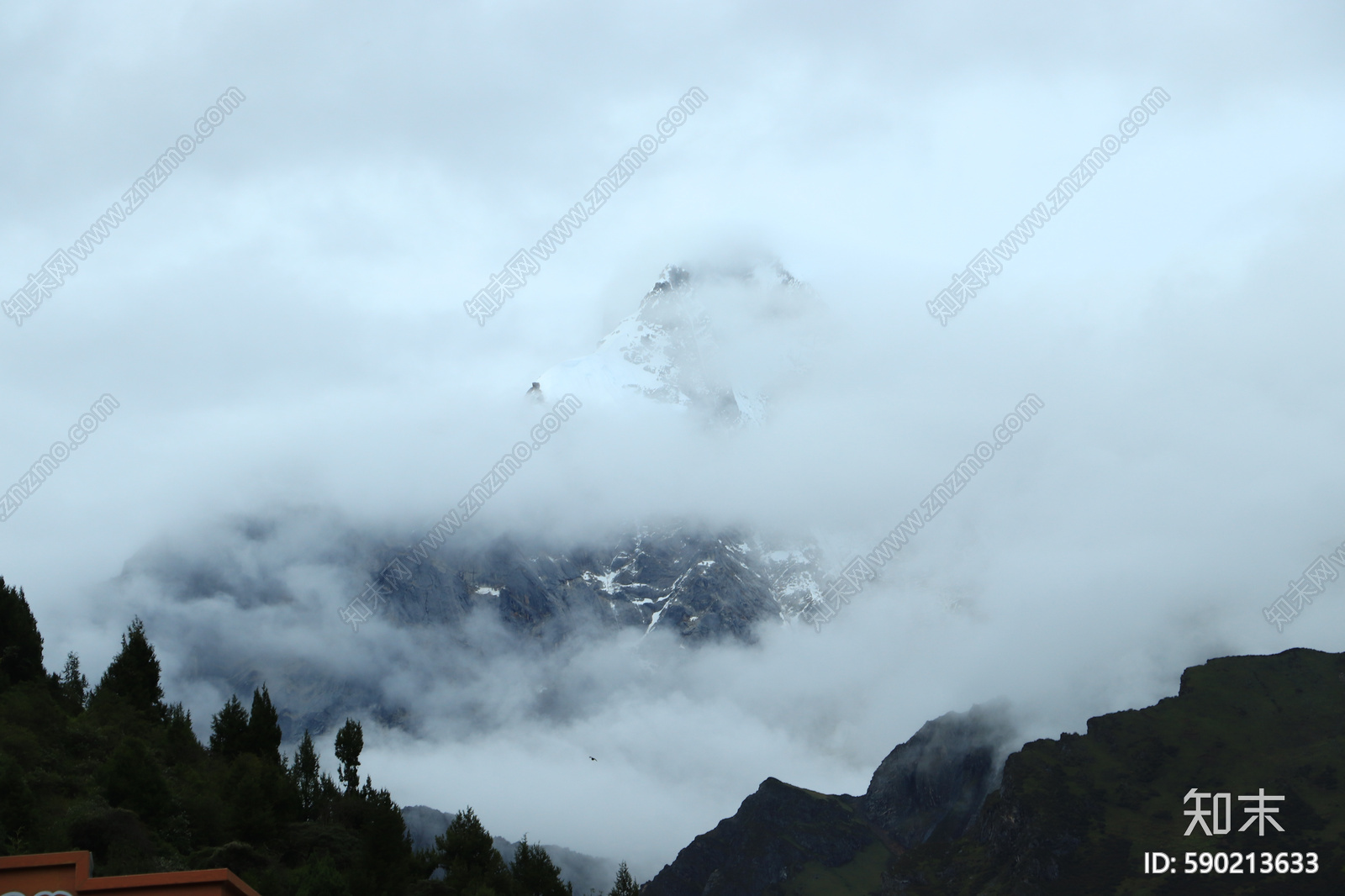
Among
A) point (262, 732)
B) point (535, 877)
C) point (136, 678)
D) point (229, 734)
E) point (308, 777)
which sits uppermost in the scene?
point (136, 678)

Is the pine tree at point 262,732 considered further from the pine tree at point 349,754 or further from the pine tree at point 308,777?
the pine tree at point 349,754

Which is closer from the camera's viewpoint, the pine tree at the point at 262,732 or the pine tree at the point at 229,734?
the pine tree at the point at 229,734

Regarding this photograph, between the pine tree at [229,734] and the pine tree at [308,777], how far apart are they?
177 inches

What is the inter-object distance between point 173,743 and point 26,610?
1742 cm

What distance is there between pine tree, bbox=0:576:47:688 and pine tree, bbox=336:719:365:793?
22971 millimetres

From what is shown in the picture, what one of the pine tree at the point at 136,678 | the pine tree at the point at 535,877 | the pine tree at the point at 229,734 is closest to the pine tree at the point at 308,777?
the pine tree at the point at 229,734

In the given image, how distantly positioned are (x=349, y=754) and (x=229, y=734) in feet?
30.9

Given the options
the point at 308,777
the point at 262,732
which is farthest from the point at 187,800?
the point at 262,732

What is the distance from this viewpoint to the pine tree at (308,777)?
3708 inches

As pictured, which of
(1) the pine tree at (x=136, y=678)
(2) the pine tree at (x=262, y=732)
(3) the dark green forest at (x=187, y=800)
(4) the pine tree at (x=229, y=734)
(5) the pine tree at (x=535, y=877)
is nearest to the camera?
(3) the dark green forest at (x=187, y=800)

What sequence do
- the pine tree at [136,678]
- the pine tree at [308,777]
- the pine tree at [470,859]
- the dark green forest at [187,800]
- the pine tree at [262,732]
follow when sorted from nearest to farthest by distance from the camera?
the dark green forest at [187,800], the pine tree at [470,859], the pine tree at [308,777], the pine tree at [262,732], the pine tree at [136,678]

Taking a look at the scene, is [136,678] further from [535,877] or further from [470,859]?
[535,877]

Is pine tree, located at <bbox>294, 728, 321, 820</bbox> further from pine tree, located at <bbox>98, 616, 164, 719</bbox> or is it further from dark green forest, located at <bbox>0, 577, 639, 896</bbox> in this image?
pine tree, located at <bbox>98, 616, 164, 719</bbox>

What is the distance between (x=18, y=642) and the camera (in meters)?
95.6
